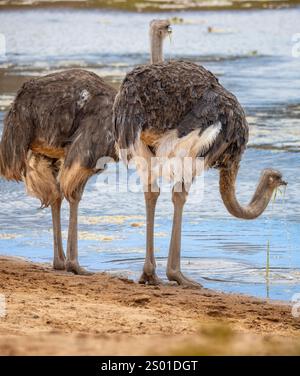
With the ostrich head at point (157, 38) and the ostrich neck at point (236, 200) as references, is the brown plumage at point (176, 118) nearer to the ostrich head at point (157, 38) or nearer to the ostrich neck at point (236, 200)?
the ostrich neck at point (236, 200)

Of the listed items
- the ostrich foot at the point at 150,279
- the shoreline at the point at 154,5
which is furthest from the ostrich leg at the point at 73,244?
the shoreline at the point at 154,5

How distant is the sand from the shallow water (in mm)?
649

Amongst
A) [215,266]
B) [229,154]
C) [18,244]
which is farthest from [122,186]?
[229,154]

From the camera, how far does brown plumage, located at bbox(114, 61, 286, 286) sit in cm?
789

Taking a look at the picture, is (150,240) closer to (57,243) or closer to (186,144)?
(186,144)

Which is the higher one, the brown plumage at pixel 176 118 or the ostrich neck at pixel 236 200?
the brown plumage at pixel 176 118

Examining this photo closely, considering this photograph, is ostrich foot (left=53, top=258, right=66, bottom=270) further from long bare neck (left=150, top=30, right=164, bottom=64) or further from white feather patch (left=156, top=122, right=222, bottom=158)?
long bare neck (left=150, top=30, right=164, bottom=64)

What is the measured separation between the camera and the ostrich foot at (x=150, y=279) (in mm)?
8484

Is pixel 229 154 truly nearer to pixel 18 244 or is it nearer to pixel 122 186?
pixel 18 244

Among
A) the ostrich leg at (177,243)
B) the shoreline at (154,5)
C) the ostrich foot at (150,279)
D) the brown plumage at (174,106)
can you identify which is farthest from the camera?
the shoreline at (154,5)

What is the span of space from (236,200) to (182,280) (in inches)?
29.3

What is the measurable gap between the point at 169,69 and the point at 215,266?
1705 mm

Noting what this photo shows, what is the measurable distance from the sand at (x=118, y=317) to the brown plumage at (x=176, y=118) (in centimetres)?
78

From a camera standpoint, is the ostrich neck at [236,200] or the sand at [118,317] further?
the ostrich neck at [236,200]
